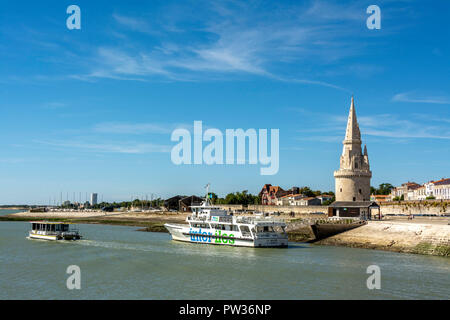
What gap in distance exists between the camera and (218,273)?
35.3 meters

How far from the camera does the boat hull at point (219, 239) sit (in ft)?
174

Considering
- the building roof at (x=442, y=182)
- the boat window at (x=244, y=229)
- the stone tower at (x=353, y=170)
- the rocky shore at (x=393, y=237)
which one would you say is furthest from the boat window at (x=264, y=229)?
the building roof at (x=442, y=182)

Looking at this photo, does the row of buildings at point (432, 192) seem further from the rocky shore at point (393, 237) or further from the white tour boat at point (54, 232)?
the white tour boat at point (54, 232)

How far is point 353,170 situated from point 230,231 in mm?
38146

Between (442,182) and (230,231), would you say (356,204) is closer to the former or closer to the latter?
(230,231)

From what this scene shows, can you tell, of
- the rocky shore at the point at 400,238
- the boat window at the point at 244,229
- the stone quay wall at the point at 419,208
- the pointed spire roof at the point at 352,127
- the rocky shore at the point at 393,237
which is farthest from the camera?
the pointed spire roof at the point at 352,127

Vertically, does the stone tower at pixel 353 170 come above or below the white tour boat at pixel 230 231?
above

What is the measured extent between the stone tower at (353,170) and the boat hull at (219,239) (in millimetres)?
35130

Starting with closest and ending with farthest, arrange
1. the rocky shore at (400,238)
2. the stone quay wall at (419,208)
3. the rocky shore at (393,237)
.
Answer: the rocky shore at (400,238), the rocky shore at (393,237), the stone quay wall at (419,208)

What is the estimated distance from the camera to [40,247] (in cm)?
5253

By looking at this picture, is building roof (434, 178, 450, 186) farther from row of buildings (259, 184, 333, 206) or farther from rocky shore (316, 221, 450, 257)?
rocky shore (316, 221, 450, 257)
